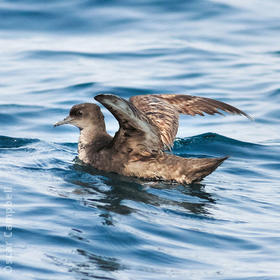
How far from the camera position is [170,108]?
926 cm

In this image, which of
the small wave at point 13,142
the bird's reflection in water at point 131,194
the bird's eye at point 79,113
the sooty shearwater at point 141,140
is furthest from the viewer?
the small wave at point 13,142

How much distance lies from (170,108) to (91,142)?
1.19 metres

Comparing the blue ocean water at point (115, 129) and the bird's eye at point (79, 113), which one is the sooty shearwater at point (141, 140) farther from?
the blue ocean water at point (115, 129)

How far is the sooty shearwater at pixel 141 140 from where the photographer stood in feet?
24.7

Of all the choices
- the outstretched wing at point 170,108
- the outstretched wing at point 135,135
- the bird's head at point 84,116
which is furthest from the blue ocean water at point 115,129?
the outstretched wing at point 170,108

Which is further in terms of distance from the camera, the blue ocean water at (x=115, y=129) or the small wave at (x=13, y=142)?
the small wave at (x=13, y=142)

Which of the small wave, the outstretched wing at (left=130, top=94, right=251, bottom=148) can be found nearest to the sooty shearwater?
the outstretched wing at (left=130, top=94, right=251, bottom=148)

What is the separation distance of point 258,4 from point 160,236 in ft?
45.4

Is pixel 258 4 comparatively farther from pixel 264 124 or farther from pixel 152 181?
pixel 152 181

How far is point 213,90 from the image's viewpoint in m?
13.5

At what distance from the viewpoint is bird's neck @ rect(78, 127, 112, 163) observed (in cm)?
863

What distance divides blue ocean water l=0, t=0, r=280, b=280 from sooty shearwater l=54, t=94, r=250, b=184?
0.18m

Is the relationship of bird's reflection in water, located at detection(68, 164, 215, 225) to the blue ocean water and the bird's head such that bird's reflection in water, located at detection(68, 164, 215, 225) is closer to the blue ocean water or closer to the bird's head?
the blue ocean water

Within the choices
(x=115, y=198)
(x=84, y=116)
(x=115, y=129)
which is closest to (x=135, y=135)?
(x=115, y=198)
